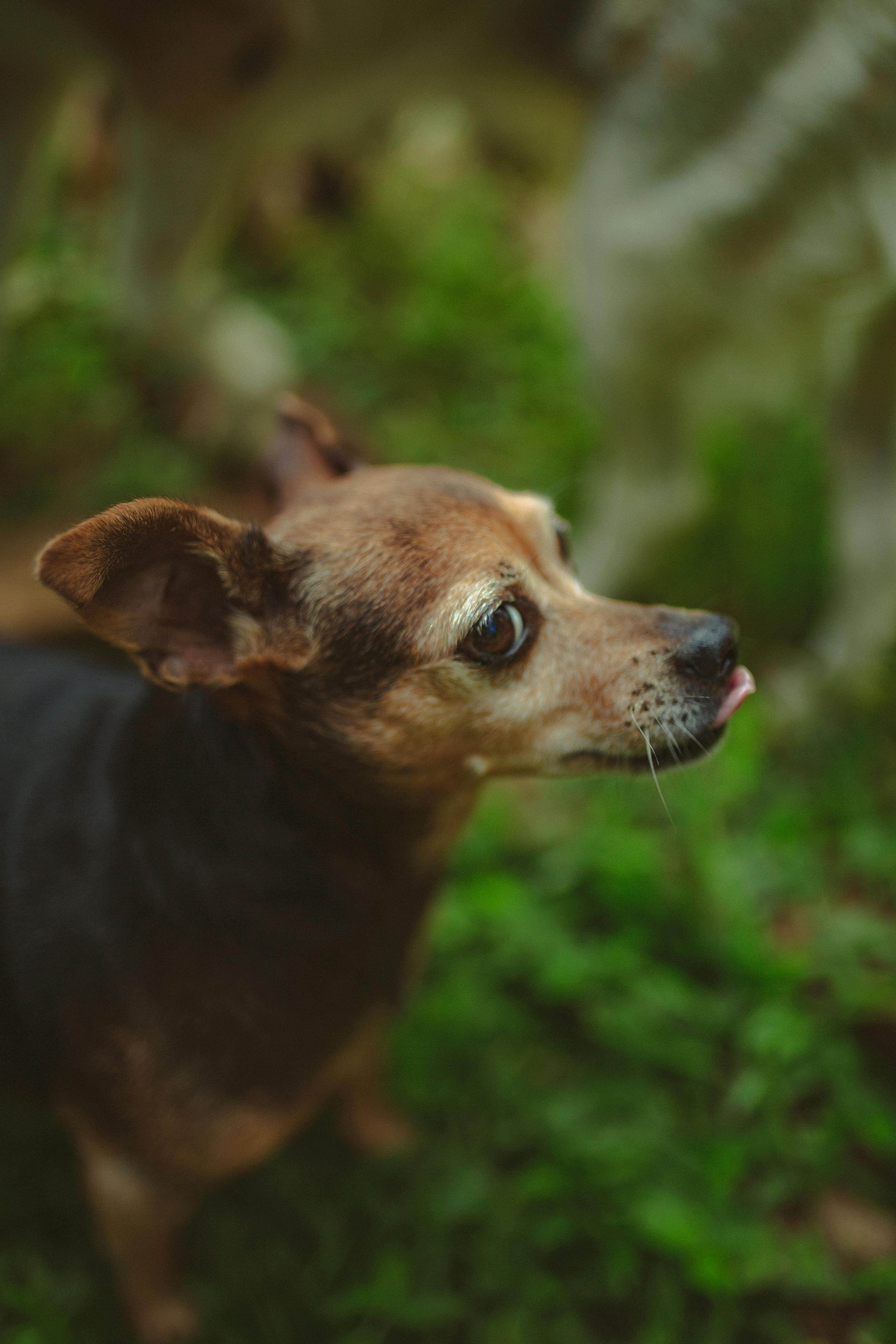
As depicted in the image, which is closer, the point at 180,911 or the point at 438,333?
the point at 180,911

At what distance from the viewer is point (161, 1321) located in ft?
8.38

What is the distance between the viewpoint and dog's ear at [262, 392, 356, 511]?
2.24m

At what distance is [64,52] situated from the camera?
358 cm

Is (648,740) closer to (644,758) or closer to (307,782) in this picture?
(644,758)

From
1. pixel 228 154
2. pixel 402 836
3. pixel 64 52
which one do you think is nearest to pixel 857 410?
pixel 402 836

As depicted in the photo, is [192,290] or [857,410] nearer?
[857,410]

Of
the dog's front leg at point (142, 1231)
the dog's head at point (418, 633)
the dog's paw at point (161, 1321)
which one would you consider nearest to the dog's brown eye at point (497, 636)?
the dog's head at point (418, 633)

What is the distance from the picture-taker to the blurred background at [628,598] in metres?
2.65

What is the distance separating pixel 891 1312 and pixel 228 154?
14.9 ft

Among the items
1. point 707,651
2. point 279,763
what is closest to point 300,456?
point 279,763

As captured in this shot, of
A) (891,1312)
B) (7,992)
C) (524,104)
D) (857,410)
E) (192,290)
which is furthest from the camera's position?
(192,290)

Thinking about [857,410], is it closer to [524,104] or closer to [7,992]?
[524,104]

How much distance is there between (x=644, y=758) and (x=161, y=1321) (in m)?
1.98

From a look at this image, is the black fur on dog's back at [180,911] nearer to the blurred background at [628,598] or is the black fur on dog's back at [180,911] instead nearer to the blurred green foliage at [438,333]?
the blurred background at [628,598]
